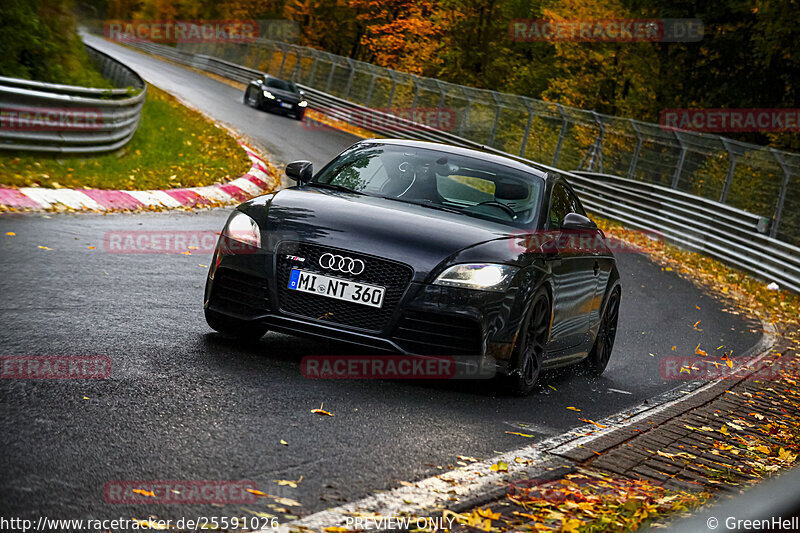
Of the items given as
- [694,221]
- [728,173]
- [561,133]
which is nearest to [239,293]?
[728,173]

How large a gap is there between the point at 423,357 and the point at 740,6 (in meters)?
28.6

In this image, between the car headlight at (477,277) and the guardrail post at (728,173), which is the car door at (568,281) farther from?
the guardrail post at (728,173)

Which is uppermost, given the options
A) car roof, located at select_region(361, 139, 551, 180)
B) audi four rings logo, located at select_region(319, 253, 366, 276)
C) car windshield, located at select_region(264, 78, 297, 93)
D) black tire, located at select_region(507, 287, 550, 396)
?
car roof, located at select_region(361, 139, 551, 180)

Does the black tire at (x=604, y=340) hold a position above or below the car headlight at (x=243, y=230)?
below

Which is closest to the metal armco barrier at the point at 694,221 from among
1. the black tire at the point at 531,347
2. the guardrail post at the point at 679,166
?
the guardrail post at the point at 679,166

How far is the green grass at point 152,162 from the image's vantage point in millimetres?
13758

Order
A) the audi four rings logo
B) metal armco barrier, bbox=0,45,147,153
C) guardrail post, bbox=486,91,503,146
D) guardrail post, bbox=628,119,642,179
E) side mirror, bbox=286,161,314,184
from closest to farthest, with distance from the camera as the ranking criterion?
the audi four rings logo, side mirror, bbox=286,161,314,184, metal armco barrier, bbox=0,45,147,153, guardrail post, bbox=628,119,642,179, guardrail post, bbox=486,91,503,146

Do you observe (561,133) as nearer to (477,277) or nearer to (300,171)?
(300,171)

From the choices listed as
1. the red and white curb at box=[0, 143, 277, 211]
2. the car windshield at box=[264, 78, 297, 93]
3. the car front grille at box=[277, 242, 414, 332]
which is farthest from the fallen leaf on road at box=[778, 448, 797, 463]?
the car windshield at box=[264, 78, 297, 93]

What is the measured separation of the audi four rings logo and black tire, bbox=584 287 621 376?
122 inches

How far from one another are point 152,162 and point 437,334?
41.4 ft

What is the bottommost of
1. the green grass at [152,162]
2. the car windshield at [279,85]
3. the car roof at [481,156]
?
the green grass at [152,162]

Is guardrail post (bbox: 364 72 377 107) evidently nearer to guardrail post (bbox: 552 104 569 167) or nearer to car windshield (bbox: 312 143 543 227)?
guardrail post (bbox: 552 104 569 167)

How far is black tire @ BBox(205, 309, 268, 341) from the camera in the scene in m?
6.48
